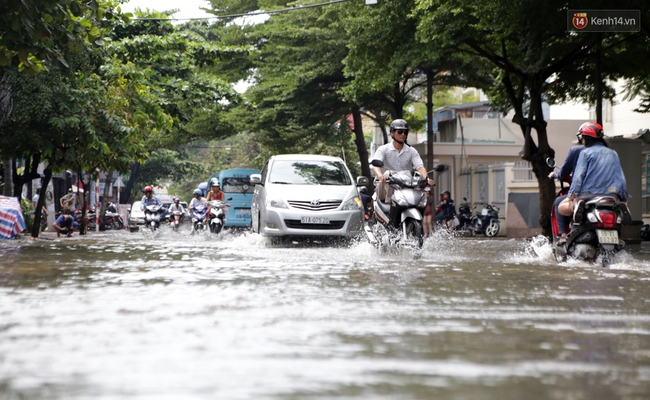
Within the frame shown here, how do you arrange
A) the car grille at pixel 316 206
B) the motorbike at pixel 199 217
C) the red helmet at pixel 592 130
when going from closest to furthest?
the red helmet at pixel 592 130 < the car grille at pixel 316 206 < the motorbike at pixel 199 217

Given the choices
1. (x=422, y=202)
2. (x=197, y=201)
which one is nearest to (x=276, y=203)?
(x=422, y=202)

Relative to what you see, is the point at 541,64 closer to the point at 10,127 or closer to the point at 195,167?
the point at 10,127

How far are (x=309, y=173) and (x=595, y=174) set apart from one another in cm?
733

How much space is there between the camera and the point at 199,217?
2527 cm

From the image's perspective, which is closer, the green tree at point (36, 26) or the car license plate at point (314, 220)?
the green tree at point (36, 26)

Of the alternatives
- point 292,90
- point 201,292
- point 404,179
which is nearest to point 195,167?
point 292,90

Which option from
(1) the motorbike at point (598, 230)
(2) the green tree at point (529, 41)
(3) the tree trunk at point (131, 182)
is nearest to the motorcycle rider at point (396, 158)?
(1) the motorbike at point (598, 230)

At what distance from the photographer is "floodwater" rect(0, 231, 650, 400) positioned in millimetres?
3902

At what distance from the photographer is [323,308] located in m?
6.46

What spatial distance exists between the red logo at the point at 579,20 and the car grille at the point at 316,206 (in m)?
5.19

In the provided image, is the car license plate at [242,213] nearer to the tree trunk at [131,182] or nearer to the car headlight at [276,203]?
the car headlight at [276,203]

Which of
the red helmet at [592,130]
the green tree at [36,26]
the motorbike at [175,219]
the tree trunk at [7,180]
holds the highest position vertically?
the green tree at [36,26]

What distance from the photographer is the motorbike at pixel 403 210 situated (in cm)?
1192

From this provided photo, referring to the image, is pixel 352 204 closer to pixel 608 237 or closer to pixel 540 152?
pixel 608 237
